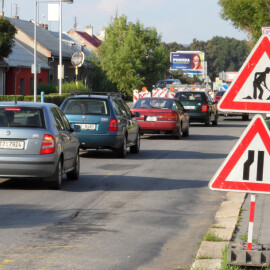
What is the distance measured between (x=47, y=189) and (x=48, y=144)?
0.85 metres

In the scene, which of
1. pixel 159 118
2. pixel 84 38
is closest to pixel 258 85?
pixel 159 118

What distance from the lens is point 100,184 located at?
1460 cm

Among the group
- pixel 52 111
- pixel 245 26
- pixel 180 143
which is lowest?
pixel 180 143

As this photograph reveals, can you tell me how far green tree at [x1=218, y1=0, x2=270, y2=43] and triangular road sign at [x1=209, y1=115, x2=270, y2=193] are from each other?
44.6 m

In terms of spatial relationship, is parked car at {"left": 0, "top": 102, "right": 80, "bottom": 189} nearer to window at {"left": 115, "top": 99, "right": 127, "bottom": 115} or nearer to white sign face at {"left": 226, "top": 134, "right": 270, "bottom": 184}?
white sign face at {"left": 226, "top": 134, "right": 270, "bottom": 184}

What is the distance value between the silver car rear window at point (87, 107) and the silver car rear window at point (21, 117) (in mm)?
6286

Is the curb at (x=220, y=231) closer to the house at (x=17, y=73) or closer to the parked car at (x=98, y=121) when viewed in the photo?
the parked car at (x=98, y=121)

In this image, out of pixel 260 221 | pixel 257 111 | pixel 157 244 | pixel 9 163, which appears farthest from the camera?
pixel 9 163

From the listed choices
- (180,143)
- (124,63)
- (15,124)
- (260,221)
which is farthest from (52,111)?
(124,63)

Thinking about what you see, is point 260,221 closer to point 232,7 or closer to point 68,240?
point 68,240

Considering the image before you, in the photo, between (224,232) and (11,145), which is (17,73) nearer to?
(11,145)

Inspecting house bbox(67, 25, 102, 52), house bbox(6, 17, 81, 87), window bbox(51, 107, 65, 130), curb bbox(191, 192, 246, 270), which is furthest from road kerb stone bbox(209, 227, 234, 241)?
house bbox(67, 25, 102, 52)

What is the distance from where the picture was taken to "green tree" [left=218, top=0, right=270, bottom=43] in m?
51.9

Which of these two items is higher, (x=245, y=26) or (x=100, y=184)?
(x=245, y=26)
